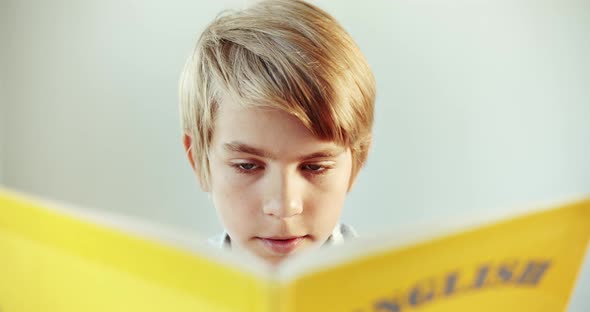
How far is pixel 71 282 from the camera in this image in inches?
19.3

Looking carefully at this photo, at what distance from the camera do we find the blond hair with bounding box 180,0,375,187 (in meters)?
0.79

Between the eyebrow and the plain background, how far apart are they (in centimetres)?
65

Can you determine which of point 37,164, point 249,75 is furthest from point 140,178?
point 249,75

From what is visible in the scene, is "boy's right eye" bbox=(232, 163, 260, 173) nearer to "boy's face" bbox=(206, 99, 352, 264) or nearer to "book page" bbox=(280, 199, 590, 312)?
"boy's face" bbox=(206, 99, 352, 264)

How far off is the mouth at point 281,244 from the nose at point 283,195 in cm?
4

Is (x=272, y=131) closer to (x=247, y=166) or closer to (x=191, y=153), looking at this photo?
(x=247, y=166)

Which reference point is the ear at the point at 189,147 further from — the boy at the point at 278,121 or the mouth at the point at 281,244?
the mouth at the point at 281,244

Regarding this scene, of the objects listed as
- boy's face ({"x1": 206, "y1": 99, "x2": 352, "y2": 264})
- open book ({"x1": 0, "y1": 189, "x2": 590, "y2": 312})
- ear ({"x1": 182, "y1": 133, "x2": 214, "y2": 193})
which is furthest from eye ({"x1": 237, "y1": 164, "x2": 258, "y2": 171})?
open book ({"x1": 0, "y1": 189, "x2": 590, "y2": 312})

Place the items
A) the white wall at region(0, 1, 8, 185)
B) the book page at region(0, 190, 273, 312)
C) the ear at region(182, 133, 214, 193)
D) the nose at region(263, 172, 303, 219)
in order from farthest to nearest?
the white wall at region(0, 1, 8, 185), the ear at region(182, 133, 214, 193), the nose at region(263, 172, 303, 219), the book page at region(0, 190, 273, 312)

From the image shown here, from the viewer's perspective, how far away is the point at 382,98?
146cm

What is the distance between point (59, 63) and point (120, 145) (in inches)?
8.9

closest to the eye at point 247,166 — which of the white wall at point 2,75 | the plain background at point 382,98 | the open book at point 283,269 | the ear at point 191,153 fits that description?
the ear at point 191,153

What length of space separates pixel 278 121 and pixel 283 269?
417 millimetres

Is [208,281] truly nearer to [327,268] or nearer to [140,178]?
[327,268]
